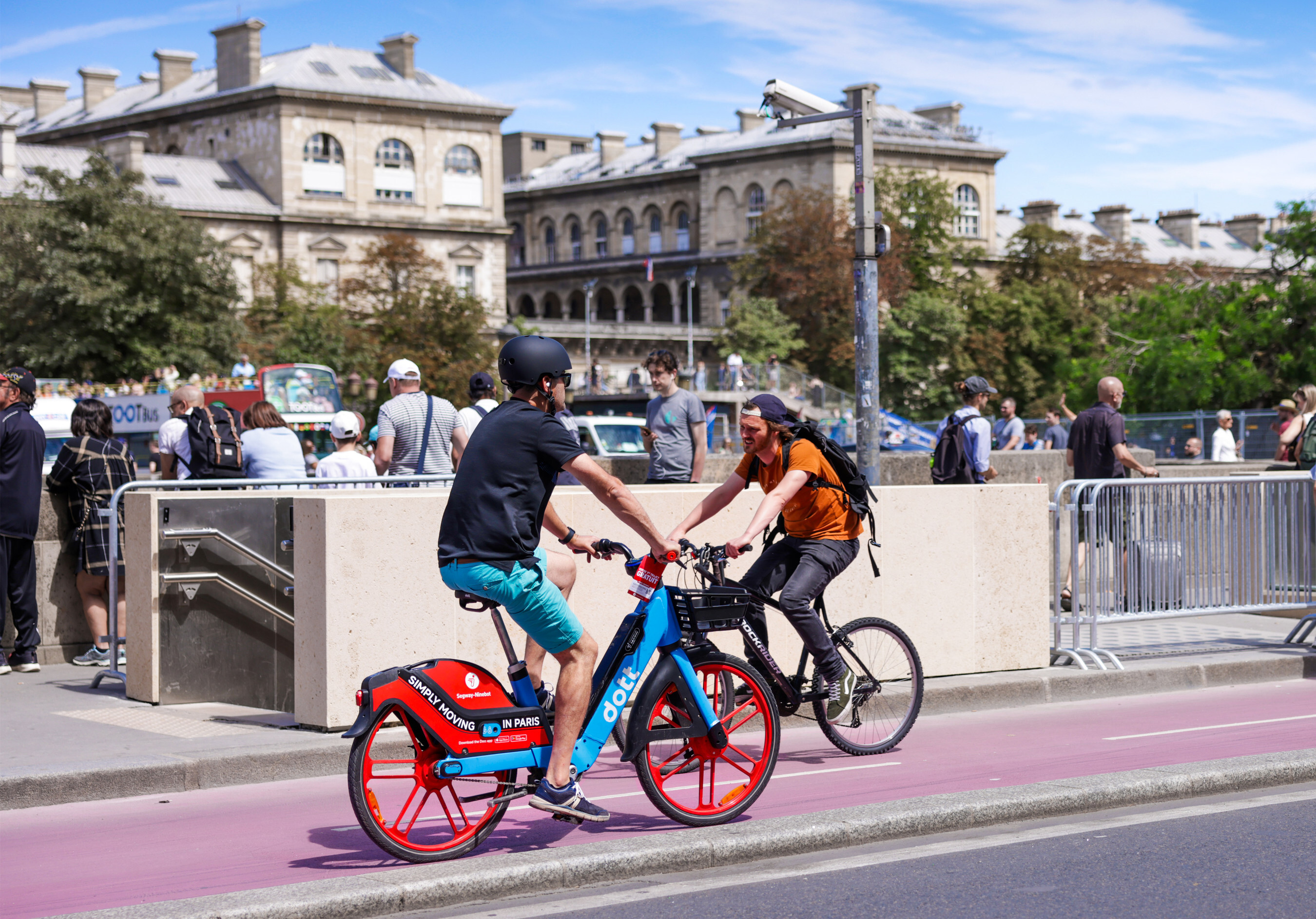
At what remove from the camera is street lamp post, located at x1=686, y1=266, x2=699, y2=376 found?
294 feet

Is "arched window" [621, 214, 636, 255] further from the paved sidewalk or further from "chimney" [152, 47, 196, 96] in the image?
the paved sidewalk

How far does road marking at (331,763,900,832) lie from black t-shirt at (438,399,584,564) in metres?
1.09

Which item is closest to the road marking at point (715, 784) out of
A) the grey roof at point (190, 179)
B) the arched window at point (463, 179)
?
the grey roof at point (190, 179)

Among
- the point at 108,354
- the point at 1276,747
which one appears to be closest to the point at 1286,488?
the point at 1276,747

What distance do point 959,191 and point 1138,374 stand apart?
56.0m

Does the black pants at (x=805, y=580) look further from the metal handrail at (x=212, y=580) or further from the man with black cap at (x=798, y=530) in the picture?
the metal handrail at (x=212, y=580)

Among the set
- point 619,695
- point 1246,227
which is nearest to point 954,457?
point 619,695

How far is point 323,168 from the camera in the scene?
8500 cm

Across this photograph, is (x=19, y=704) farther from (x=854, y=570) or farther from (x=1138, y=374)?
(x=1138, y=374)

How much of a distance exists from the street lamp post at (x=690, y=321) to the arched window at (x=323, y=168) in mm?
19193

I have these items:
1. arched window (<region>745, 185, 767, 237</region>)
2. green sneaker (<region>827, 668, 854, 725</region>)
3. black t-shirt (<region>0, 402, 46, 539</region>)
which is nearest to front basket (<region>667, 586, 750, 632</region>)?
green sneaker (<region>827, 668, 854, 725</region>)

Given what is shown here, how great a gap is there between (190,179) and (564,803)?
8138cm

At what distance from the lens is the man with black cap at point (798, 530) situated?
8172 millimetres

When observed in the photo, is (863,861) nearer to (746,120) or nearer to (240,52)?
(240,52)
